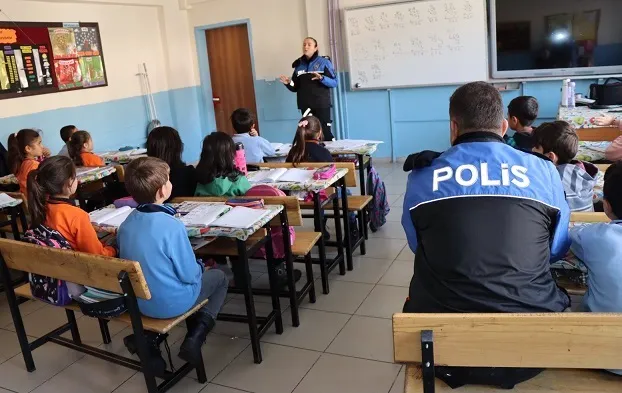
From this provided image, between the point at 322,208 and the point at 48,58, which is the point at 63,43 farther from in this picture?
the point at 322,208

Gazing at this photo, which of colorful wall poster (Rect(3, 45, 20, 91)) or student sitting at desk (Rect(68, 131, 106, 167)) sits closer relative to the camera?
student sitting at desk (Rect(68, 131, 106, 167))

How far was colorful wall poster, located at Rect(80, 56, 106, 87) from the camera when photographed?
6.30m

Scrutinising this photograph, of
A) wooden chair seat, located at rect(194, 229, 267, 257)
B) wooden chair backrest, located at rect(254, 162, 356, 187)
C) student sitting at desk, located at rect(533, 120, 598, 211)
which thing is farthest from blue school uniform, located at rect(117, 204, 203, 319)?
student sitting at desk, located at rect(533, 120, 598, 211)

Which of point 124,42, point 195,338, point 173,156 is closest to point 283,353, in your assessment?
point 195,338

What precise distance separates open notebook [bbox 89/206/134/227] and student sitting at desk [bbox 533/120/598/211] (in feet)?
6.65

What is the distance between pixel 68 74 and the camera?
240 inches

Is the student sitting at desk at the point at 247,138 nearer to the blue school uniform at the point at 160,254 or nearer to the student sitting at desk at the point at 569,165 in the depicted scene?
the blue school uniform at the point at 160,254

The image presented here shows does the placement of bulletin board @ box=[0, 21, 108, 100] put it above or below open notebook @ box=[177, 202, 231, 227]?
above

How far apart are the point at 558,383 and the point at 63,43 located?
6.26m

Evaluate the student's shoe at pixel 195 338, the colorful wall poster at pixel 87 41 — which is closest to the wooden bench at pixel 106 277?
the student's shoe at pixel 195 338

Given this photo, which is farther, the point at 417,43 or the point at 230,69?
the point at 230,69

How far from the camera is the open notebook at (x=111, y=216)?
258 cm

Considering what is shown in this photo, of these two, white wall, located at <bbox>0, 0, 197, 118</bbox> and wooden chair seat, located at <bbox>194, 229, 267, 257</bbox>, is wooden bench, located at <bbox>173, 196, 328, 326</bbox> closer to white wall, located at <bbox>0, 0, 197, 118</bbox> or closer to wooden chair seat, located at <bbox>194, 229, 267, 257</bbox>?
wooden chair seat, located at <bbox>194, 229, 267, 257</bbox>

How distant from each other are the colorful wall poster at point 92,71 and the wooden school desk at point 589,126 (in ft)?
17.2
